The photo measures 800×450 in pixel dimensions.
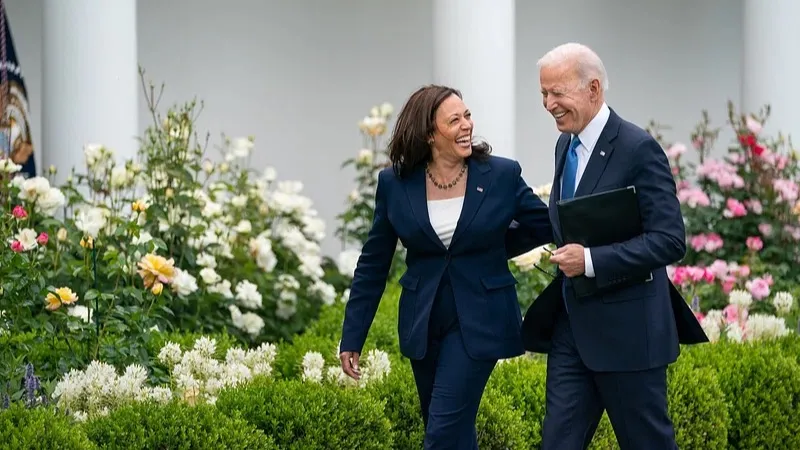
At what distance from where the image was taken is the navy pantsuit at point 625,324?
408 cm

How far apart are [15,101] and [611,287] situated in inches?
238

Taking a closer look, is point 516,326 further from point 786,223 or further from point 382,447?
point 786,223

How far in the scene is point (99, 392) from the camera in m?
4.82

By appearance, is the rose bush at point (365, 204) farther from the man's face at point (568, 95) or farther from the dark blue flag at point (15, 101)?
the man's face at point (568, 95)

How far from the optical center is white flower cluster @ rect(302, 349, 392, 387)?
17.2 ft

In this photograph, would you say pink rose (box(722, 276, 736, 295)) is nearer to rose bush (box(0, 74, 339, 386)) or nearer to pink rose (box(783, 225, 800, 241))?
pink rose (box(783, 225, 800, 241))

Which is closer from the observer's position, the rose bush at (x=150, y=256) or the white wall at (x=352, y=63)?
the rose bush at (x=150, y=256)

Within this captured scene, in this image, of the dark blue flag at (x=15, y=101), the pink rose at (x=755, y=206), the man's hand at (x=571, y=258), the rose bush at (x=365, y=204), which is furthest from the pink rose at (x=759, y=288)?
the dark blue flag at (x=15, y=101)

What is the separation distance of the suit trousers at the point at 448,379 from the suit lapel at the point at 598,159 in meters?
0.59

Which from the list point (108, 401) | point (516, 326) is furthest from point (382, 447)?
point (108, 401)

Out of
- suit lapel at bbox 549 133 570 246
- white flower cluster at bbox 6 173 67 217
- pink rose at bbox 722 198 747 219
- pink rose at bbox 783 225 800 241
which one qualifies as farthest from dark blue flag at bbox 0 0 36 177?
suit lapel at bbox 549 133 570 246

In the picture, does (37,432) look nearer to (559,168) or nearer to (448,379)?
(448,379)

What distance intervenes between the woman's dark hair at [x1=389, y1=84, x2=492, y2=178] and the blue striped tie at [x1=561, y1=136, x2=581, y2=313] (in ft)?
1.11

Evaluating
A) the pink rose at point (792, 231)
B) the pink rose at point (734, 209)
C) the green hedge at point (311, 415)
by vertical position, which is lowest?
the green hedge at point (311, 415)
